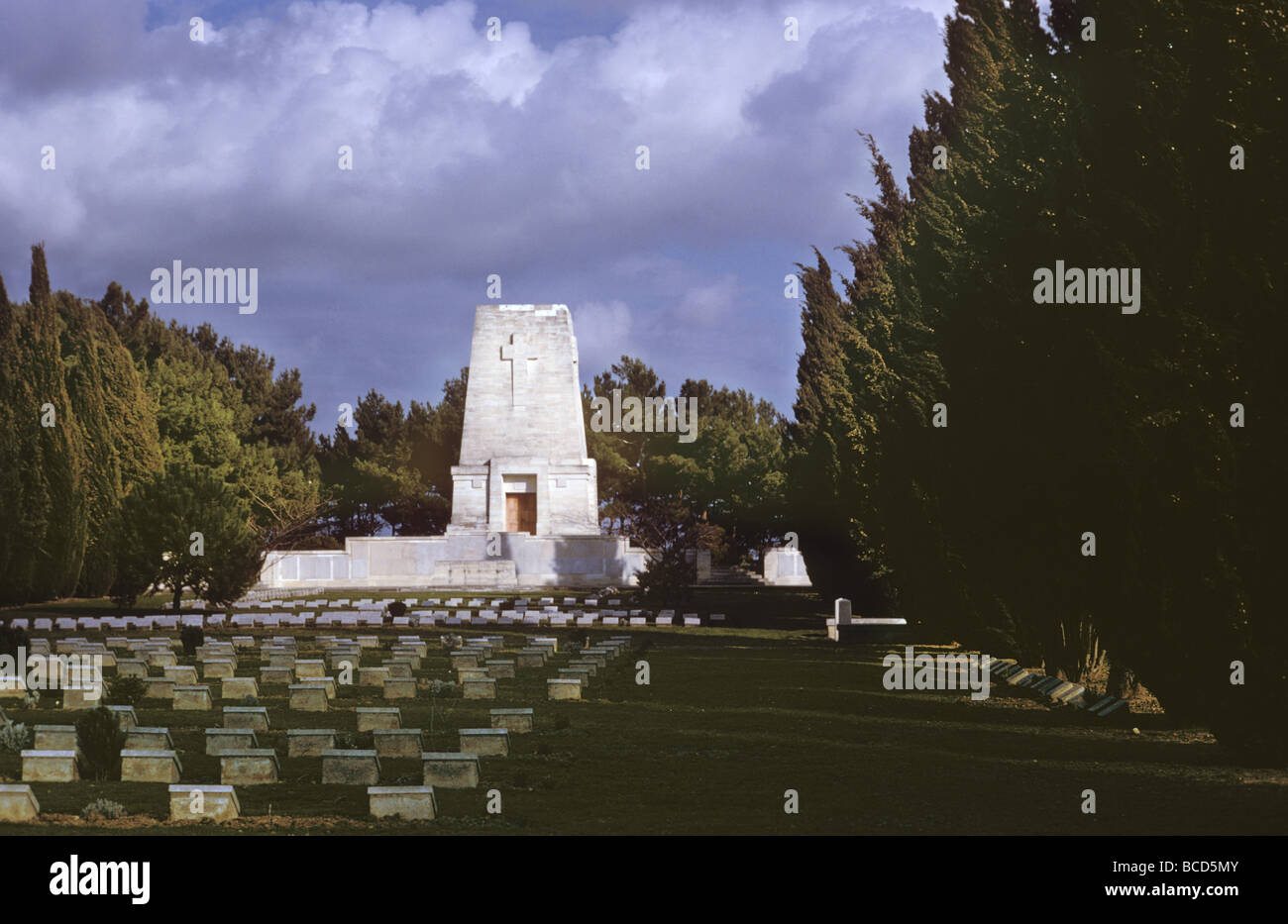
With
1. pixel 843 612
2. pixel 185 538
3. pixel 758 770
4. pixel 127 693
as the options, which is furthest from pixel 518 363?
pixel 758 770

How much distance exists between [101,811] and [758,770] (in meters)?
5.85

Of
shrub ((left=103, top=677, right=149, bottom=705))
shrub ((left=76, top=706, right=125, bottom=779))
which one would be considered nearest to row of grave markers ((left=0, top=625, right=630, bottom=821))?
shrub ((left=76, top=706, right=125, bottom=779))

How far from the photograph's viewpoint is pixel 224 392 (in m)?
71.0

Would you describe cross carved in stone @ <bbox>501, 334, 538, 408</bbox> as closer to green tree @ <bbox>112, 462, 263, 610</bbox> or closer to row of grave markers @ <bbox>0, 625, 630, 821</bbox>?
green tree @ <bbox>112, 462, 263, 610</bbox>

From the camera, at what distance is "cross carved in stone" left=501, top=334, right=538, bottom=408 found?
63.8 m

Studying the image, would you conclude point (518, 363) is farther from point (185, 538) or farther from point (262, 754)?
point (262, 754)

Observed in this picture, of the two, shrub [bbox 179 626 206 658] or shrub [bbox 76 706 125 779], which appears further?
shrub [bbox 179 626 206 658]

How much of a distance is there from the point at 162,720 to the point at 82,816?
20.6 feet

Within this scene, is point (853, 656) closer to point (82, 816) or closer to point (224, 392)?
point (82, 816)

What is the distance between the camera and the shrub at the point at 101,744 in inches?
478

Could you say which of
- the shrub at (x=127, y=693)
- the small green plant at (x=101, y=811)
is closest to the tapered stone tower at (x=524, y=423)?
the shrub at (x=127, y=693)

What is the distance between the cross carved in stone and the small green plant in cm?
5397

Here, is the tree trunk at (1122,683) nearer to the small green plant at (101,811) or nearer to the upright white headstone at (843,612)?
the upright white headstone at (843,612)
